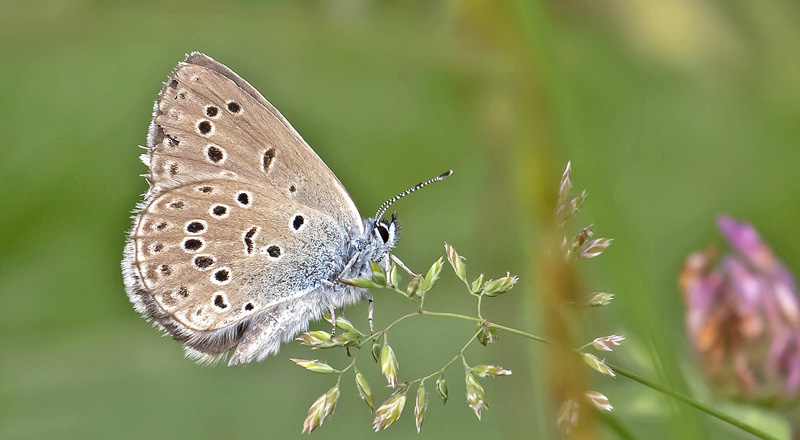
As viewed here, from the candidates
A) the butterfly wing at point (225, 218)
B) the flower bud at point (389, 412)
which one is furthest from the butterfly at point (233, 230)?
the flower bud at point (389, 412)

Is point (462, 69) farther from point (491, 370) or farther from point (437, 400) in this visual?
point (491, 370)

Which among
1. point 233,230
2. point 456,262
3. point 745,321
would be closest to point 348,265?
point 233,230

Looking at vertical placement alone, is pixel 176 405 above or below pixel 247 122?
below

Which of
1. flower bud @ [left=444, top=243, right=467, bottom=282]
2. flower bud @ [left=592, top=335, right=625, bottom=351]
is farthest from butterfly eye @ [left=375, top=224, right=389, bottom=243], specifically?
flower bud @ [left=592, top=335, right=625, bottom=351]

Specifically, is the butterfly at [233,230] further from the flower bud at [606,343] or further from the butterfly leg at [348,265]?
the flower bud at [606,343]

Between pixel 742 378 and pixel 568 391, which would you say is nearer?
pixel 568 391

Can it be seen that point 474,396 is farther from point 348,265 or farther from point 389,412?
point 348,265

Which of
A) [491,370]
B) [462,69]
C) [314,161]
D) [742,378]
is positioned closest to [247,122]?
[314,161]
